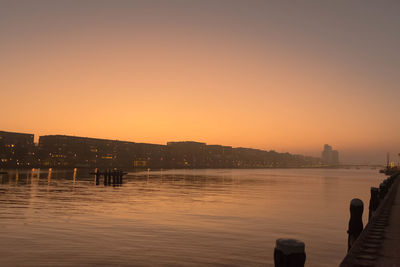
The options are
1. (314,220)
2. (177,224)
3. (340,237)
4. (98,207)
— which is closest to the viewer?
(340,237)

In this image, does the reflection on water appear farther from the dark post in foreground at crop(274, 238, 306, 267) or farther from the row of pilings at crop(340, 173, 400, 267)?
the dark post in foreground at crop(274, 238, 306, 267)

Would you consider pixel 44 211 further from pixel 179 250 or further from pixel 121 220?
pixel 179 250

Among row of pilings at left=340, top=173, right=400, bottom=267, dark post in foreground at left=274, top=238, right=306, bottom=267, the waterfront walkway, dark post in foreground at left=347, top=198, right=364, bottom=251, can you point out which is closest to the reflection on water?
row of pilings at left=340, top=173, right=400, bottom=267

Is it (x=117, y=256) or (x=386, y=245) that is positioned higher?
(x=386, y=245)

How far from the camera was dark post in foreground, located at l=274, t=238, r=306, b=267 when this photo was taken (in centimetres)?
692

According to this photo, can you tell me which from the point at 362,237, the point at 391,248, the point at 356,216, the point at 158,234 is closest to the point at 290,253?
the point at 391,248

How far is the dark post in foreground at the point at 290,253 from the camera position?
273 inches

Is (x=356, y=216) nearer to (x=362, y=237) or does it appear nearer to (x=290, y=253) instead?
(x=362, y=237)

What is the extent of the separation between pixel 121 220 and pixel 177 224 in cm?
536

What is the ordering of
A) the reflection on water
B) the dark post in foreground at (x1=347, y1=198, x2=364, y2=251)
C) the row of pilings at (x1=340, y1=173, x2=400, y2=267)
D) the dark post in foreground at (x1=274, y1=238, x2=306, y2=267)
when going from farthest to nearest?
the reflection on water, the dark post in foreground at (x1=347, y1=198, x2=364, y2=251), the row of pilings at (x1=340, y1=173, x2=400, y2=267), the dark post in foreground at (x1=274, y1=238, x2=306, y2=267)

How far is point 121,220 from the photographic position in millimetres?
33625

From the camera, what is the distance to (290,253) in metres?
6.95

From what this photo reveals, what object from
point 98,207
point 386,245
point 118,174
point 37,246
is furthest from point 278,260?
point 118,174

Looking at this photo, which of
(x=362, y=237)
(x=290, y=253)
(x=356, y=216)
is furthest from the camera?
(x=356, y=216)
